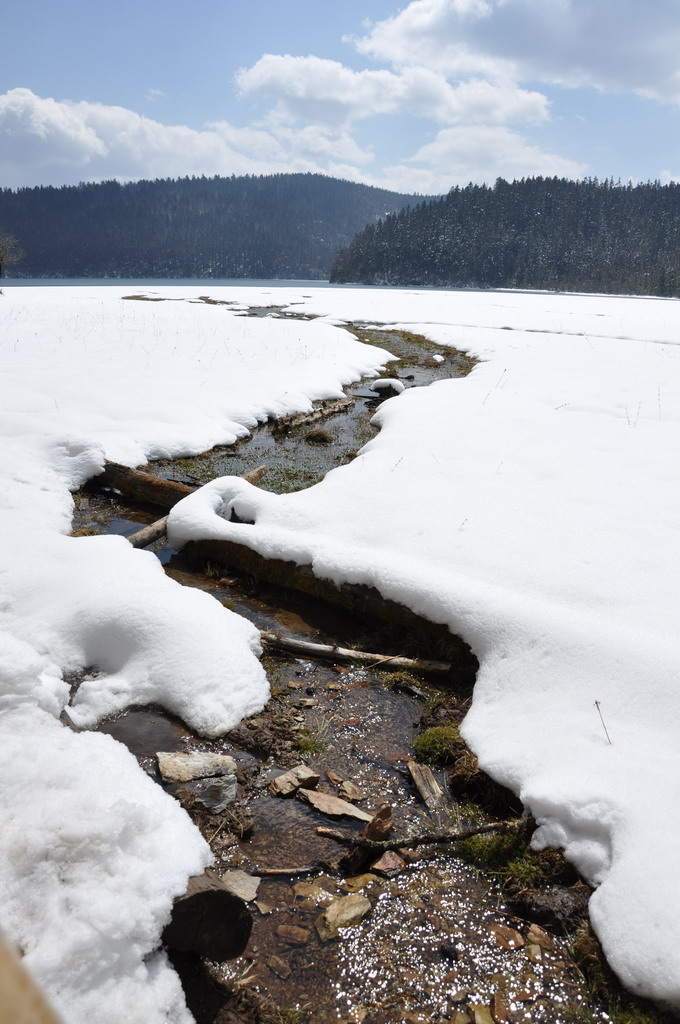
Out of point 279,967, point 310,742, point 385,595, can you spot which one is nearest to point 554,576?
point 385,595

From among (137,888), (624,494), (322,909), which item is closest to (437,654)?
(322,909)

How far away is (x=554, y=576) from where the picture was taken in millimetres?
6035

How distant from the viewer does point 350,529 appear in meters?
7.32

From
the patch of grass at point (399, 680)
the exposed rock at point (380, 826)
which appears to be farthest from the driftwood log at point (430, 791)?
the patch of grass at point (399, 680)

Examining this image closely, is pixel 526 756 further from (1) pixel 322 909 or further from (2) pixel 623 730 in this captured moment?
(1) pixel 322 909

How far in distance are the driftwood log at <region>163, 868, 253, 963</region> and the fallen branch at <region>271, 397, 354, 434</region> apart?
10.8 meters

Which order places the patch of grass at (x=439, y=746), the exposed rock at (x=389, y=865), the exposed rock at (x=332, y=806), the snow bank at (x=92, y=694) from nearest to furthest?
the snow bank at (x=92, y=694), the exposed rock at (x=389, y=865), the exposed rock at (x=332, y=806), the patch of grass at (x=439, y=746)

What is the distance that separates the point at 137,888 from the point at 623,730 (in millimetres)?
3273

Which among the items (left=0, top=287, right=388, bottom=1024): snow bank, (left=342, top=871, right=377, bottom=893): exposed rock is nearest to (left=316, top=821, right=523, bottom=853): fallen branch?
(left=342, top=871, right=377, bottom=893): exposed rock

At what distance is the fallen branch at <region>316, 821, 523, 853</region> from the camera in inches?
149

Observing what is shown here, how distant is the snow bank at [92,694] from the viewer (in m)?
2.62

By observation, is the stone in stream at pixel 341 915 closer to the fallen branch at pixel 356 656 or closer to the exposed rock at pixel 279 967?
the exposed rock at pixel 279 967

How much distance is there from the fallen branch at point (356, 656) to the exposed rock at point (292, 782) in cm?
144

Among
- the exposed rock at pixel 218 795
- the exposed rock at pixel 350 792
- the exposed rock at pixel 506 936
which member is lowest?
the exposed rock at pixel 506 936
